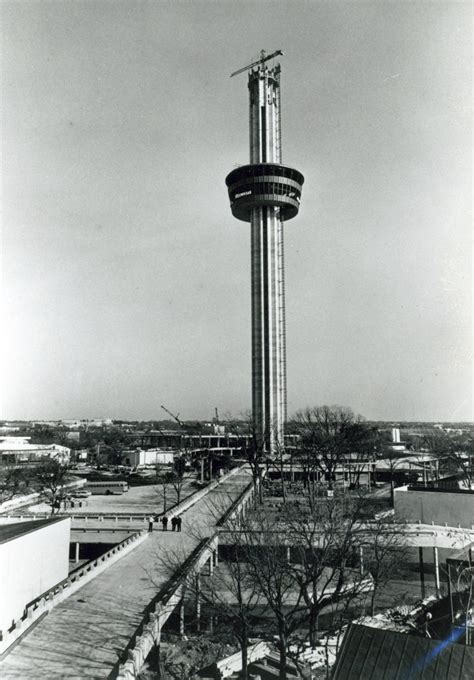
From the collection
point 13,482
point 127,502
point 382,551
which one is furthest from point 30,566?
point 13,482

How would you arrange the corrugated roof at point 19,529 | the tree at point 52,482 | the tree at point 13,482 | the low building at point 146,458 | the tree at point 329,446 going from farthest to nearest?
the low building at point 146,458, the tree at point 329,446, the tree at point 13,482, the tree at point 52,482, the corrugated roof at point 19,529

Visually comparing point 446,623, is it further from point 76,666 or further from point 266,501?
point 266,501

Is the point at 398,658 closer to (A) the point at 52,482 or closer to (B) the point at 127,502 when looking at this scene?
(A) the point at 52,482

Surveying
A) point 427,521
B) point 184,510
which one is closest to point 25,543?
point 184,510

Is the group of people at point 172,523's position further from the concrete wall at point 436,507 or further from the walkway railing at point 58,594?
the concrete wall at point 436,507

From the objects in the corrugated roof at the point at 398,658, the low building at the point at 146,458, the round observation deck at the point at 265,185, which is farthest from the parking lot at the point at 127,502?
the round observation deck at the point at 265,185

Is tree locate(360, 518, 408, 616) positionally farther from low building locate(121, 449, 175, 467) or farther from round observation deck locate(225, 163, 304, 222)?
round observation deck locate(225, 163, 304, 222)
